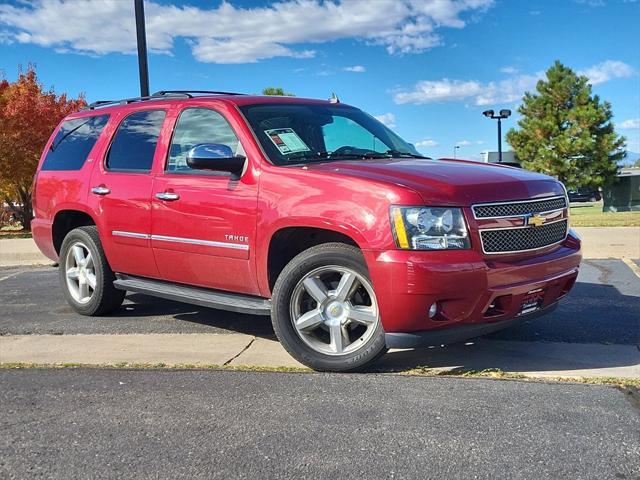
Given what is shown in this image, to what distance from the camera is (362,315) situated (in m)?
4.01

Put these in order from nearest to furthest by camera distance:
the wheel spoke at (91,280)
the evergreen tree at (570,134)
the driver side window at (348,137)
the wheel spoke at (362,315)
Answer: the wheel spoke at (362,315) → the driver side window at (348,137) → the wheel spoke at (91,280) → the evergreen tree at (570,134)

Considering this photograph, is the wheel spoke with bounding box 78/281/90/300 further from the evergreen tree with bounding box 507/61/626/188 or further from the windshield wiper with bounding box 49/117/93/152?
the evergreen tree with bounding box 507/61/626/188

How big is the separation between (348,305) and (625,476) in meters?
1.88

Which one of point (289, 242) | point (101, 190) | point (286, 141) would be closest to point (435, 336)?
point (289, 242)

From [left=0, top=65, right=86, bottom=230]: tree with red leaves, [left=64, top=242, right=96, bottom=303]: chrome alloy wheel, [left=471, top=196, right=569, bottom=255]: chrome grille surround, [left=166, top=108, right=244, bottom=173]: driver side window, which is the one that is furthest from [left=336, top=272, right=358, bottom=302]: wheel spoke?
[left=0, top=65, right=86, bottom=230]: tree with red leaves

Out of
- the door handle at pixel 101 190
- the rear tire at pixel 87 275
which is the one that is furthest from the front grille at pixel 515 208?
the rear tire at pixel 87 275

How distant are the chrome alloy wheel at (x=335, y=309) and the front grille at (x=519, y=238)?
0.78m

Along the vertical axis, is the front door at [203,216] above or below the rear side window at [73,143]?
below

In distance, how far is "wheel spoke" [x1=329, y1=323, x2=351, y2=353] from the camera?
408 cm

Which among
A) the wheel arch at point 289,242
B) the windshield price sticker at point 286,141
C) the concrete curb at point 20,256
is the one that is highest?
the windshield price sticker at point 286,141

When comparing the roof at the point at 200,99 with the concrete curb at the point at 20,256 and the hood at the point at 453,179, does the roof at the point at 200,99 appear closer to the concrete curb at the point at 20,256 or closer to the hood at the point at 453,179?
the hood at the point at 453,179

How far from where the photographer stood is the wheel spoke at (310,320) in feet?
13.5

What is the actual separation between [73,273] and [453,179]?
3951 millimetres

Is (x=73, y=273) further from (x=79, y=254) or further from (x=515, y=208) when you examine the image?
(x=515, y=208)
